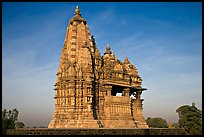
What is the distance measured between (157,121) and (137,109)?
36034 mm

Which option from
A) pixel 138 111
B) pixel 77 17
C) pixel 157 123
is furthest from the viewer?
pixel 157 123

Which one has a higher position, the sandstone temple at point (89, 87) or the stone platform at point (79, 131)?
the sandstone temple at point (89, 87)

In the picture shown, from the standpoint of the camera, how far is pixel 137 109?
31.8 meters

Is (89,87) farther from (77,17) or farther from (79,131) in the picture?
(77,17)

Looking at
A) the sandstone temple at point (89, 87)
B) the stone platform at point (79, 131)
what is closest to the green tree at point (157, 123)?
the sandstone temple at point (89, 87)

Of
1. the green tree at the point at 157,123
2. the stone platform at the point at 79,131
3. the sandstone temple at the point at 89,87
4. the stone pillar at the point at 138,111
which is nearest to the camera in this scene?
the stone platform at the point at 79,131

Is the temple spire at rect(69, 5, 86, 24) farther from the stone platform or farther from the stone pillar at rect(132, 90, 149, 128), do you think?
the stone platform

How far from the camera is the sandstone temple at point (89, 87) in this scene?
87.2 ft

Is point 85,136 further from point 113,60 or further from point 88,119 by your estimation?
point 113,60

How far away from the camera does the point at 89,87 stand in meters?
27.2

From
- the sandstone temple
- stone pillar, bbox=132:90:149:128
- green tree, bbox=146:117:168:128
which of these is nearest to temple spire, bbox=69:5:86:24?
the sandstone temple

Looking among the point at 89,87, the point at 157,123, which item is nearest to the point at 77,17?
the point at 89,87

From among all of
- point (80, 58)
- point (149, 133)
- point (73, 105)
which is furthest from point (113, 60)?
point (149, 133)

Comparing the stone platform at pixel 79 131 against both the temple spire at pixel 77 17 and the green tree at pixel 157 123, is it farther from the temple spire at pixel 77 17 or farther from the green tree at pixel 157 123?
the green tree at pixel 157 123
